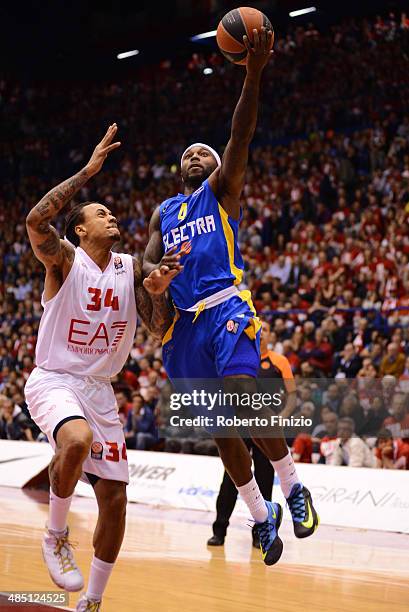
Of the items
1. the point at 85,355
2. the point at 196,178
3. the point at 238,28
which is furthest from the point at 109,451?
the point at 238,28

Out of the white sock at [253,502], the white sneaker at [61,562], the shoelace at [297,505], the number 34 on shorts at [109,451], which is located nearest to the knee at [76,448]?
the number 34 on shorts at [109,451]

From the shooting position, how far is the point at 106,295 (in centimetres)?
560

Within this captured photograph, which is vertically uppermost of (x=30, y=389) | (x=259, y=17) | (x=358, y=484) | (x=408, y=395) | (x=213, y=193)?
(x=259, y=17)

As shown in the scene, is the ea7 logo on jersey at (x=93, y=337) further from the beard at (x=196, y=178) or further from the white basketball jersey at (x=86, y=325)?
the beard at (x=196, y=178)

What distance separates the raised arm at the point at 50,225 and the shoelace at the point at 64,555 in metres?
1.62

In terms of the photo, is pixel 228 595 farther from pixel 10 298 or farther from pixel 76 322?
pixel 10 298

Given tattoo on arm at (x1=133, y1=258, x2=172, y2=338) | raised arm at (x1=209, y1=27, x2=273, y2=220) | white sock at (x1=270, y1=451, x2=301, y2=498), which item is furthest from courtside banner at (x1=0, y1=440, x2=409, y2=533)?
raised arm at (x1=209, y1=27, x2=273, y2=220)

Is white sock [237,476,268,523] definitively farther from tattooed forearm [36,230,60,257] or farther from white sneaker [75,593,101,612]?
tattooed forearm [36,230,60,257]

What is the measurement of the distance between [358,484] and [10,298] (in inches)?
473

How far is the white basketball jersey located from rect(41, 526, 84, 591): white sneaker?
38.7 inches

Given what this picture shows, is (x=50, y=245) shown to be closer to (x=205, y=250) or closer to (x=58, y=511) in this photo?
(x=205, y=250)

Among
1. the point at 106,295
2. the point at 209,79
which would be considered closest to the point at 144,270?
the point at 106,295

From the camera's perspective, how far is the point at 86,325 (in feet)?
18.0

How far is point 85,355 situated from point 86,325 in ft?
0.61
